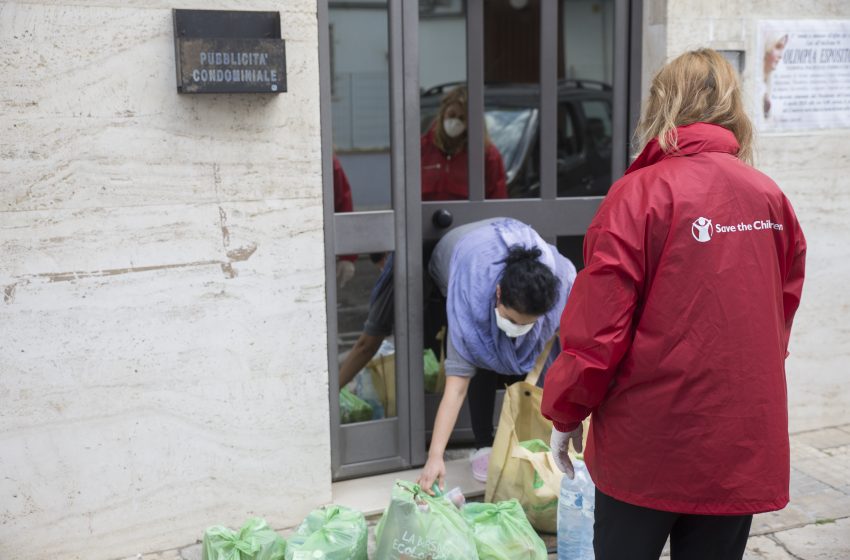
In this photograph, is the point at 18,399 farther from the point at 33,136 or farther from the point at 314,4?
the point at 314,4

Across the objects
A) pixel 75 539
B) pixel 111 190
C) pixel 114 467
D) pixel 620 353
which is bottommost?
pixel 75 539

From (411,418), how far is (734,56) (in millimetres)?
2054

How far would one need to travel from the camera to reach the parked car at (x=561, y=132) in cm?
484

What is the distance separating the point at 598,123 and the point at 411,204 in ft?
8.82

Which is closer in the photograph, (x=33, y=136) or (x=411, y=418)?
(x=33, y=136)

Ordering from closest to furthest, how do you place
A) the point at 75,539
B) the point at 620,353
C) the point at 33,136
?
the point at 620,353 → the point at 33,136 → the point at 75,539

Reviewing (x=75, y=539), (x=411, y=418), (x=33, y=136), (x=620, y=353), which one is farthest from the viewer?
(x=411, y=418)

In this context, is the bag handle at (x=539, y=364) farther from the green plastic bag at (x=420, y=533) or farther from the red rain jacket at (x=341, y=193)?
the red rain jacket at (x=341, y=193)

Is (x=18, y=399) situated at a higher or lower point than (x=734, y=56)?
lower

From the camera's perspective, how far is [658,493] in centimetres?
218

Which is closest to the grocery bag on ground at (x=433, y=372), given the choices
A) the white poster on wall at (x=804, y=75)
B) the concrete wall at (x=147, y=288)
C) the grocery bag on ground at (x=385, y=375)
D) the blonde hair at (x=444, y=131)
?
the grocery bag on ground at (x=385, y=375)

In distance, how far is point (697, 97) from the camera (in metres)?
2.25

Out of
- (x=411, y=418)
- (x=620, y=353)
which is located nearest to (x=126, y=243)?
(x=411, y=418)

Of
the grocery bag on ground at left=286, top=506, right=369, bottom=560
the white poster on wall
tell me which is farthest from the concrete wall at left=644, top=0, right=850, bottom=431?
the grocery bag on ground at left=286, top=506, right=369, bottom=560
